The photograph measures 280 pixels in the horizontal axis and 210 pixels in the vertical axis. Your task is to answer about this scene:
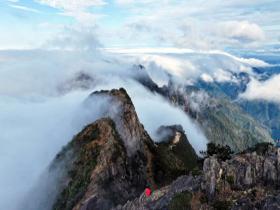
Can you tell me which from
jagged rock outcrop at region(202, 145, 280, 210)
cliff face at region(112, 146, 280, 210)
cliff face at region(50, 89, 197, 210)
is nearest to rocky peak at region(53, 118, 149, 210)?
cliff face at region(50, 89, 197, 210)

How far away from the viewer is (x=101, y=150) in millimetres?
177000

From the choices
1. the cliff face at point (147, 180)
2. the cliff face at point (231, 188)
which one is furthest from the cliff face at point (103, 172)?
the cliff face at point (231, 188)

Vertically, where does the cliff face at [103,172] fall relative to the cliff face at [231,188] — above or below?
below

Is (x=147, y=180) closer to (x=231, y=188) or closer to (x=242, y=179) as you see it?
(x=242, y=179)

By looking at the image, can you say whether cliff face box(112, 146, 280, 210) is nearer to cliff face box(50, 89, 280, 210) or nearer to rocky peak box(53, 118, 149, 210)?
cliff face box(50, 89, 280, 210)

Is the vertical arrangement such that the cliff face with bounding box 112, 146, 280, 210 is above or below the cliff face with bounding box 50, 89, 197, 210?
above

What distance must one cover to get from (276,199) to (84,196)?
290 ft

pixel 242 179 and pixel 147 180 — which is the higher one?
pixel 242 179

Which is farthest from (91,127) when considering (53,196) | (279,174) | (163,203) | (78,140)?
(279,174)

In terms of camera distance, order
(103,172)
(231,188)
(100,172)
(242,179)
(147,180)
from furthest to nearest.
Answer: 1. (147,180)
2. (103,172)
3. (100,172)
4. (242,179)
5. (231,188)

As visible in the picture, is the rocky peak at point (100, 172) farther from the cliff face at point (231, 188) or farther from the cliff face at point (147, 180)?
the cliff face at point (231, 188)

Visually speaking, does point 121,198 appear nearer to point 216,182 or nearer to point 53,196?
point 53,196

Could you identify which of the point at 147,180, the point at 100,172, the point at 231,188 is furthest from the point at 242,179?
the point at 147,180

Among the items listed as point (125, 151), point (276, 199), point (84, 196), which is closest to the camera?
point (276, 199)
